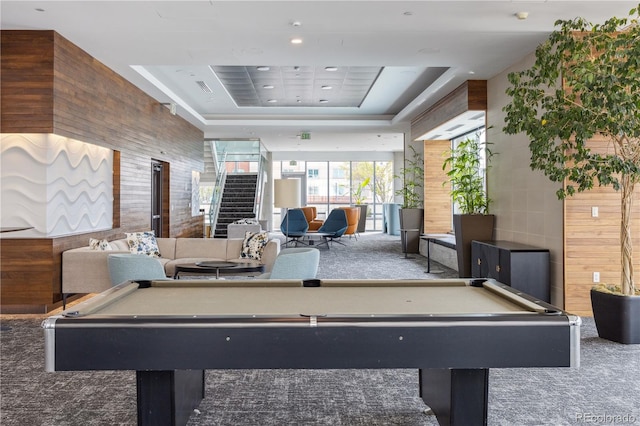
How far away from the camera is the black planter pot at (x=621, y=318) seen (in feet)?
14.3

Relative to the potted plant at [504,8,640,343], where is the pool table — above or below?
below

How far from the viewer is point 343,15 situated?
5055 millimetres

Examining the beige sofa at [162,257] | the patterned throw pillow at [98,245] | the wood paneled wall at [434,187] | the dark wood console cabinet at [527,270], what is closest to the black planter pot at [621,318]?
the dark wood console cabinet at [527,270]

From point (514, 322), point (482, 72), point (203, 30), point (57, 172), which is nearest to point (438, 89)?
point (482, 72)

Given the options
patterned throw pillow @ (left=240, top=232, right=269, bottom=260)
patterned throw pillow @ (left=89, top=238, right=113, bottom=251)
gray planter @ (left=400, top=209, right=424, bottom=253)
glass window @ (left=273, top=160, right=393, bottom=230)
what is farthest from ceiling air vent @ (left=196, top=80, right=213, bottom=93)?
glass window @ (left=273, top=160, right=393, bottom=230)

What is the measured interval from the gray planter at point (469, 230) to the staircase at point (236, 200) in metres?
7.70

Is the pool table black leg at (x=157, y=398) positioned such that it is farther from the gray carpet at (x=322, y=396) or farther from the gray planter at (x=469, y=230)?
the gray planter at (x=469, y=230)

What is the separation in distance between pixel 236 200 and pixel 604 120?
11229mm

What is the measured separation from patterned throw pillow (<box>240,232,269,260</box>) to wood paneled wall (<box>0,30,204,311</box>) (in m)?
2.09

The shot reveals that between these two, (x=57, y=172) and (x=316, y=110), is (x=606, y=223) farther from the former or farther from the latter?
(x=316, y=110)

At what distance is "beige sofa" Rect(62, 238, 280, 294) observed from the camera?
225 inches

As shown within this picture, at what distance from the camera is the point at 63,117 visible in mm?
5758

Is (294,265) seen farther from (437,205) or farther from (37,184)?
(437,205)

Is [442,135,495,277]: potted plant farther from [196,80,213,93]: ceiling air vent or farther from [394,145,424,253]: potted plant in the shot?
[196,80,213,93]: ceiling air vent
